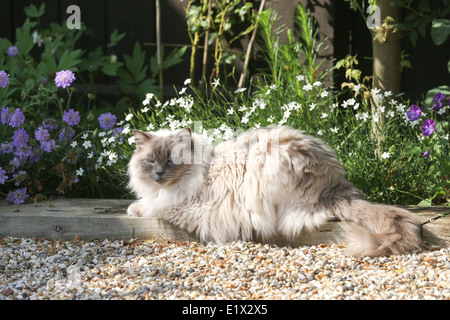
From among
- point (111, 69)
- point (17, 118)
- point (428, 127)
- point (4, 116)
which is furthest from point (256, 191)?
point (111, 69)

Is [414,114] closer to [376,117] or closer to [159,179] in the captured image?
[376,117]

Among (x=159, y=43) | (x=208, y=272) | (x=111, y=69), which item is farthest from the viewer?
(x=159, y=43)

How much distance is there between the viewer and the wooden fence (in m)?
4.48

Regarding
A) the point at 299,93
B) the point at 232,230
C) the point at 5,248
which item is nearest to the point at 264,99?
the point at 299,93

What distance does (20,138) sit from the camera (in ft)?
11.6

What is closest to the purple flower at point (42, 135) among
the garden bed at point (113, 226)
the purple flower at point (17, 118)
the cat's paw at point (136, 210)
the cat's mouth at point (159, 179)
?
the purple flower at point (17, 118)

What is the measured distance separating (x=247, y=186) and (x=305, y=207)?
12.8 inches

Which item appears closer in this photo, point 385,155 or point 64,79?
point 385,155

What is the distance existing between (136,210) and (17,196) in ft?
2.90

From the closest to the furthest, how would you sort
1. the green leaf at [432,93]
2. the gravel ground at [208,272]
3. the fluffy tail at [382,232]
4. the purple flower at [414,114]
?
the gravel ground at [208,272]
the fluffy tail at [382,232]
the purple flower at [414,114]
the green leaf at [432,93]

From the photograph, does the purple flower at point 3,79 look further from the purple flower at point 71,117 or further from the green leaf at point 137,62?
the green leaf at point 137,62

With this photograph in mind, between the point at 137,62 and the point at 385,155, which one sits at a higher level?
the point at 137,62

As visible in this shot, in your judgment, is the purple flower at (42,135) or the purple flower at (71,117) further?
the purple flower at (71,117)

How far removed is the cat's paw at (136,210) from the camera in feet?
10.1
